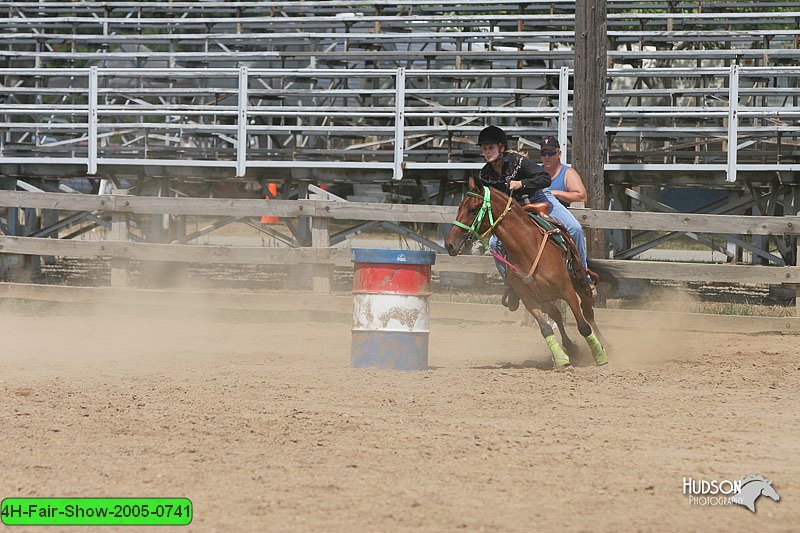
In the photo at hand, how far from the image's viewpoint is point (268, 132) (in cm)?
1714

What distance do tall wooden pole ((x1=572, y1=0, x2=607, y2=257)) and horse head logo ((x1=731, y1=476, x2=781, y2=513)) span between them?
759cm

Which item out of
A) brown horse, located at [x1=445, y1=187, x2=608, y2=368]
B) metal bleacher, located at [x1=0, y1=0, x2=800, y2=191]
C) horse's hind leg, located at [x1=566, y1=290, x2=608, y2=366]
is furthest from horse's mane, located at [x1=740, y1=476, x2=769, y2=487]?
metal bleacher, located at [x1=0, y1=0, x2=800, y2=191]

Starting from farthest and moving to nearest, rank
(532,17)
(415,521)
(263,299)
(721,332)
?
(532,17) < (263,299) < (721,332) < (415,521)

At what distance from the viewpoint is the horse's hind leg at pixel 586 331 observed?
10.0 meters

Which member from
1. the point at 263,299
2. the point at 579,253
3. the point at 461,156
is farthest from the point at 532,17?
the point at 579,253

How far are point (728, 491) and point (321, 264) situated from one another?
27.6 ft

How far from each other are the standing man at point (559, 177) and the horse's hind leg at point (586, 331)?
117 cm

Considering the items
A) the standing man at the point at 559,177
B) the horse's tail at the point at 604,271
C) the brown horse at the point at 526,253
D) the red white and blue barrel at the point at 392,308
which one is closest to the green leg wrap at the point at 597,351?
the brown horse at the point at 526,253

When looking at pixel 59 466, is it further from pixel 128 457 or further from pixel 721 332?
pixel 721 332

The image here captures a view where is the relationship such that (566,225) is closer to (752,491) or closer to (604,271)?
(604,271)

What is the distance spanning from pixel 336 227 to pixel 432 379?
21283mm

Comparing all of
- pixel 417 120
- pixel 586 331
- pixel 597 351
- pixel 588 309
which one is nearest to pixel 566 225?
pixel 588 309

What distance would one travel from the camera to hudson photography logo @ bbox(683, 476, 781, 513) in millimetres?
5348

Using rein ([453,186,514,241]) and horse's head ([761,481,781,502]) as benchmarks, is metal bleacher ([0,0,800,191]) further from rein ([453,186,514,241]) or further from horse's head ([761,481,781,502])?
horse's head ([761,481,781,502])
